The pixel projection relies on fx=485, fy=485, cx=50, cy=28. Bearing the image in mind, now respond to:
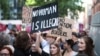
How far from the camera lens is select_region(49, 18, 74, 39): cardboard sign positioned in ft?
32.2

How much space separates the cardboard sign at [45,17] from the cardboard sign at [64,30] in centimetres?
39

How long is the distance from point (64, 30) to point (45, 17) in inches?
33.9

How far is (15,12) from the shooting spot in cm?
5206

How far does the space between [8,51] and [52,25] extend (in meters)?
3.11

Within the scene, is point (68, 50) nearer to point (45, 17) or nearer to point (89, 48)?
point (45, 17)

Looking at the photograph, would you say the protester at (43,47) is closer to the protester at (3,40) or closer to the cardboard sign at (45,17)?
the cardboard sign at (45,17)

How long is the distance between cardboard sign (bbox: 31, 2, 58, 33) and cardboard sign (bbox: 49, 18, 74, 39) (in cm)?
39

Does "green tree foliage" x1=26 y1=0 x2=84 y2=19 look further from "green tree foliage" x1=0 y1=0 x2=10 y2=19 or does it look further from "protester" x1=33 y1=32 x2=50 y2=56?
"protester" x1=33 y1=32 x2=50 y2=56

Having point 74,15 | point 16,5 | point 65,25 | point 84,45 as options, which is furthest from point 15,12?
point 84,45

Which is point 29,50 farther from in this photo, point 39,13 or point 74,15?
point 74,15

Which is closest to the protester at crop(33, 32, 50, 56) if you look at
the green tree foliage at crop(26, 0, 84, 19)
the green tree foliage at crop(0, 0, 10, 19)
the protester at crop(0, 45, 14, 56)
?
the protester at crop(0, 45, 14, 56)

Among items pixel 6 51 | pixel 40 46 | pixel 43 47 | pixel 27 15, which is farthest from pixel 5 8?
pixel 6 51

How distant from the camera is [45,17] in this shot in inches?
365

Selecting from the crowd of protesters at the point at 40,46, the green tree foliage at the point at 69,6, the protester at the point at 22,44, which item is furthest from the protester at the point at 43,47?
the green tree foliage at the point at 69,6
